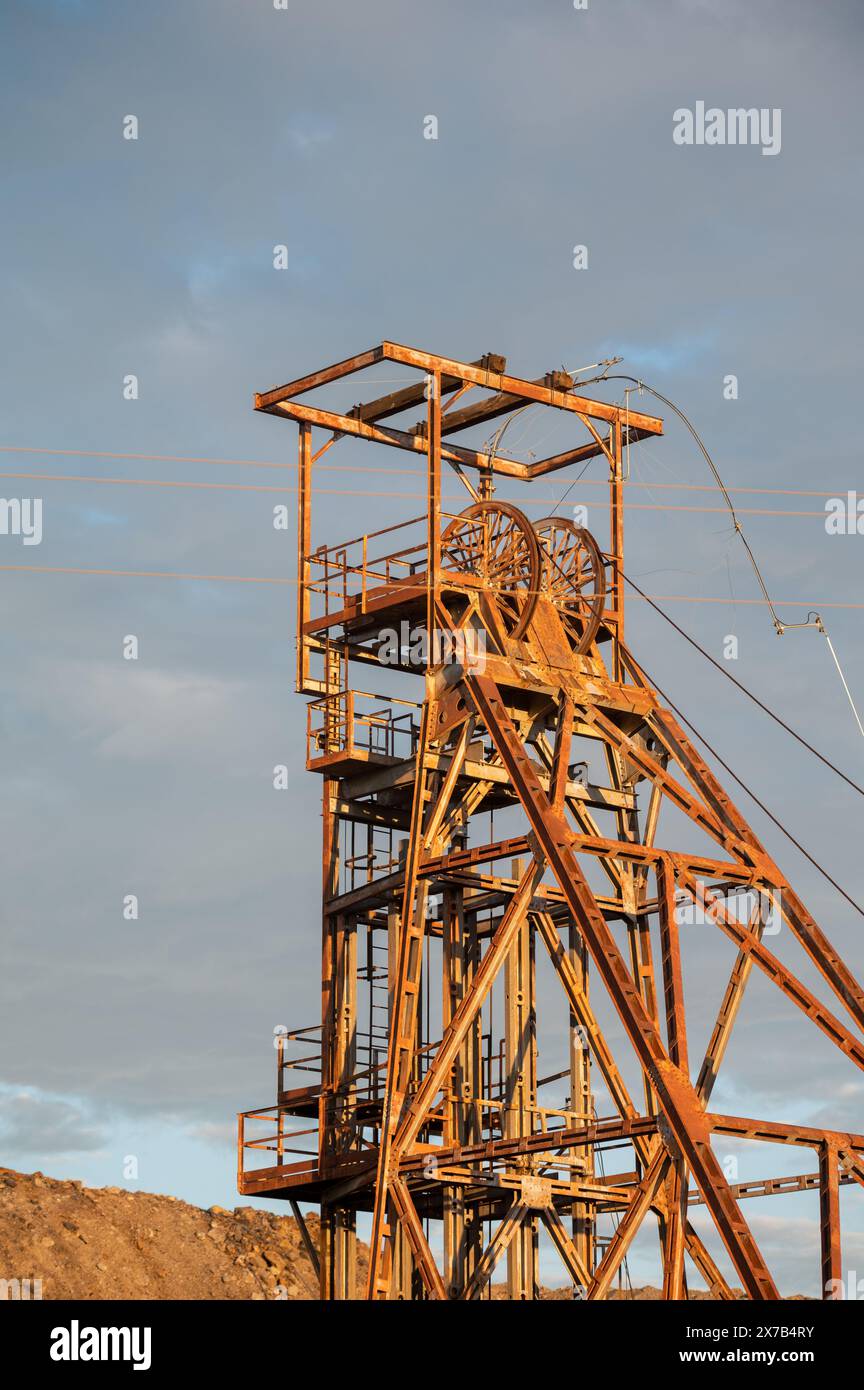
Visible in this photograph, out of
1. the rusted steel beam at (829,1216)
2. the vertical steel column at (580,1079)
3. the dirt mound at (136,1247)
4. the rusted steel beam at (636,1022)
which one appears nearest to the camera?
the rusted steel beam at (636,1022)

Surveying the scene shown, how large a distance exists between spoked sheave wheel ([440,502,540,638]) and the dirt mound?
27.9m

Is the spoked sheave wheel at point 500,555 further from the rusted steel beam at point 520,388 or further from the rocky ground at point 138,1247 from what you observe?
the rocky ground at point 138,1247

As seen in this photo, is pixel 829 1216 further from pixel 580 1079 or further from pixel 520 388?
pixel 520 388

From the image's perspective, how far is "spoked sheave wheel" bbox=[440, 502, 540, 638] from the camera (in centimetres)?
4162

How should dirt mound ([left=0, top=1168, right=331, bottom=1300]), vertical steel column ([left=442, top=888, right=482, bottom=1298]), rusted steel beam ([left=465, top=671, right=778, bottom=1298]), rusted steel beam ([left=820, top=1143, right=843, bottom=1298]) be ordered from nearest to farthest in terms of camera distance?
rusted steel beam ([left=465, top=671, right=778, bottom=1298])
rusted steel beam ([left=820, top=1143, right=843, bottom=1298])
vertical steel column ([left=442, top=888, right=482, bottom=1298])
dirt mound ([left=0, top=1168, right=331, bottom=1300])

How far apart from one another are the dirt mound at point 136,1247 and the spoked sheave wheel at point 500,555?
27930 mm

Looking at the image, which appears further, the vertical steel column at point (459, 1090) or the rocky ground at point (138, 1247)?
the rocky ground at point (138, 1247)

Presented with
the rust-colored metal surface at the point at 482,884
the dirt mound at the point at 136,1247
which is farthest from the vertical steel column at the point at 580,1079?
the dirt mound at the point at 136,1247

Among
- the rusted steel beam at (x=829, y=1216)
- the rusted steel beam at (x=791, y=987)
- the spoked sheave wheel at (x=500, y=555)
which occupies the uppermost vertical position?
the spoked sheave wheel at (x=500, y=555)

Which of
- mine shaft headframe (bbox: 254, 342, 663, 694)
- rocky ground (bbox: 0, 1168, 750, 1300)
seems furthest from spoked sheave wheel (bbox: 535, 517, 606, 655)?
rocky ground (bbox: 0, 1168, 750, 1300)

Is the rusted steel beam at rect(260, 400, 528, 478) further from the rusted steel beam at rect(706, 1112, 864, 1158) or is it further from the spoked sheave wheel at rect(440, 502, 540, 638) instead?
the rusted steel beam at rect(706, 1112, 864, 1158)

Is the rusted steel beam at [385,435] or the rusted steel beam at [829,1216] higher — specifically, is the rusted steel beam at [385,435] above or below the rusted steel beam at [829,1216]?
above

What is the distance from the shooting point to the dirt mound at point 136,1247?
2520 inches
